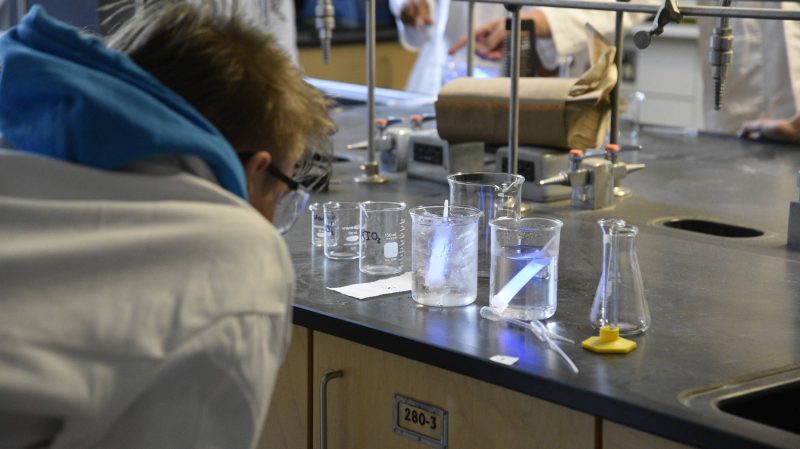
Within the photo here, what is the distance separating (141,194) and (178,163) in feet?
0.17

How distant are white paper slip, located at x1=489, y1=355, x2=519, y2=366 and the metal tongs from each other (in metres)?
0.06

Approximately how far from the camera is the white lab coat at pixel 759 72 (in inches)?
135

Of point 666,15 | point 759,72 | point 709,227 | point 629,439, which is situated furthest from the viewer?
point 759,72

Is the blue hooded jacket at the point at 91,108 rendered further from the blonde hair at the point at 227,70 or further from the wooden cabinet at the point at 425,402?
the wooden cabinet at the point at 425,402

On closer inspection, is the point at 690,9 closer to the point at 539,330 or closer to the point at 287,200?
the point at 539,330

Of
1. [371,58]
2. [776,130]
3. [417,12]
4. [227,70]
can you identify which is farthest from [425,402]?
[417,12]

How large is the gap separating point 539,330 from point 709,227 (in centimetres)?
74

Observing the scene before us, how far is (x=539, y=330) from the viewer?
1307 mm

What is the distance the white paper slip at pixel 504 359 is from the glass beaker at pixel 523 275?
15cm

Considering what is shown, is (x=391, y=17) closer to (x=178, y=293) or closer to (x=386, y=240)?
(x=386, y=240)

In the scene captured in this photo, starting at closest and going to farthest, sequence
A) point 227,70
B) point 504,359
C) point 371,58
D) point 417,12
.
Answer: point 227,70 → point 504,359 → point 371,58 → point 417,12

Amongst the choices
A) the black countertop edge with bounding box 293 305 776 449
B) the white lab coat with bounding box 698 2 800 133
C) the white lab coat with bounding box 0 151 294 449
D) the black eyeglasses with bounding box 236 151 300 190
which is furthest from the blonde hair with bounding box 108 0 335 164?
the white lab coat with bounding box 698 2 800 133

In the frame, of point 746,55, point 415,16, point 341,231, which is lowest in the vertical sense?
point 341,231

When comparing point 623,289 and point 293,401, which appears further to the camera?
point 293,401
